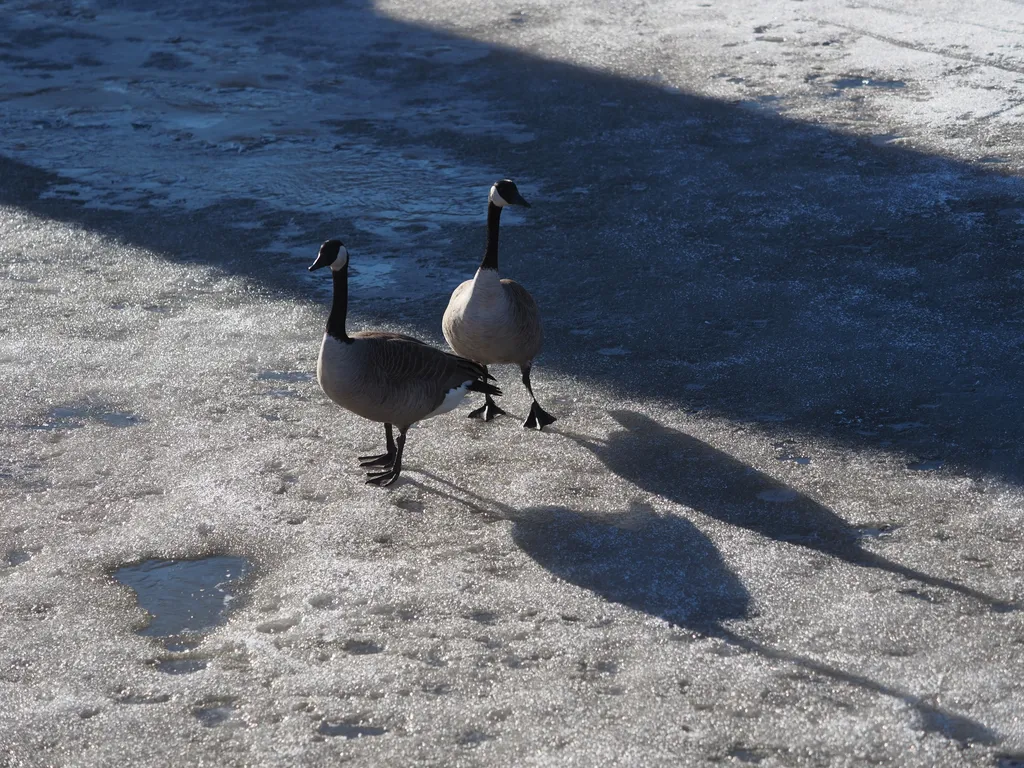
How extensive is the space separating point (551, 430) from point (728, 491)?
962 millimetres

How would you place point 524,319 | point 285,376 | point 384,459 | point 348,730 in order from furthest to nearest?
1. point 285,376
2. point 524,319
3. point 384,459
4. point 348,730

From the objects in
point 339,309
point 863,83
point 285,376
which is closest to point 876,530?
point 339,309

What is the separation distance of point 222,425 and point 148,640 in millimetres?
1597

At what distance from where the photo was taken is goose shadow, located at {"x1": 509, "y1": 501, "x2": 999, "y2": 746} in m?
3.89

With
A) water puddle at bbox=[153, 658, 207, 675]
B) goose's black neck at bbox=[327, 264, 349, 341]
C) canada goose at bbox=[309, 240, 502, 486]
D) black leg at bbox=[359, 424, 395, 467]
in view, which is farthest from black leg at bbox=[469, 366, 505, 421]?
water puddle at bbox=[153, 658, 207, 675]

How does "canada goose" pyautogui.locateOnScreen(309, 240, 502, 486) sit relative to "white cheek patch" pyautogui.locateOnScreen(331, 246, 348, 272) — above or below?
below

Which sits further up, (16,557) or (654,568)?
(654,568)

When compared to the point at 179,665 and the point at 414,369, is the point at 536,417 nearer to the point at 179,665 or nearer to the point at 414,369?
the point at 414,369

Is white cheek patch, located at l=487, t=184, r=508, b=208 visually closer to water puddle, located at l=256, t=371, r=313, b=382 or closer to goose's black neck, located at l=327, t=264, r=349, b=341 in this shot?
goose's black neck, located at l=327, t=264, r=349, b=341

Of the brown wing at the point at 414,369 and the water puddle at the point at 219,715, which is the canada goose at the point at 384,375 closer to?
the brown wing at the point at 414,369

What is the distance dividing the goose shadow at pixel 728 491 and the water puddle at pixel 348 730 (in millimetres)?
1743

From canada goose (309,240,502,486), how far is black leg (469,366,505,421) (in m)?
0.44

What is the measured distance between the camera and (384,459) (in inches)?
203

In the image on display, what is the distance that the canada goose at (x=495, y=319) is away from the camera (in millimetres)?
5250
